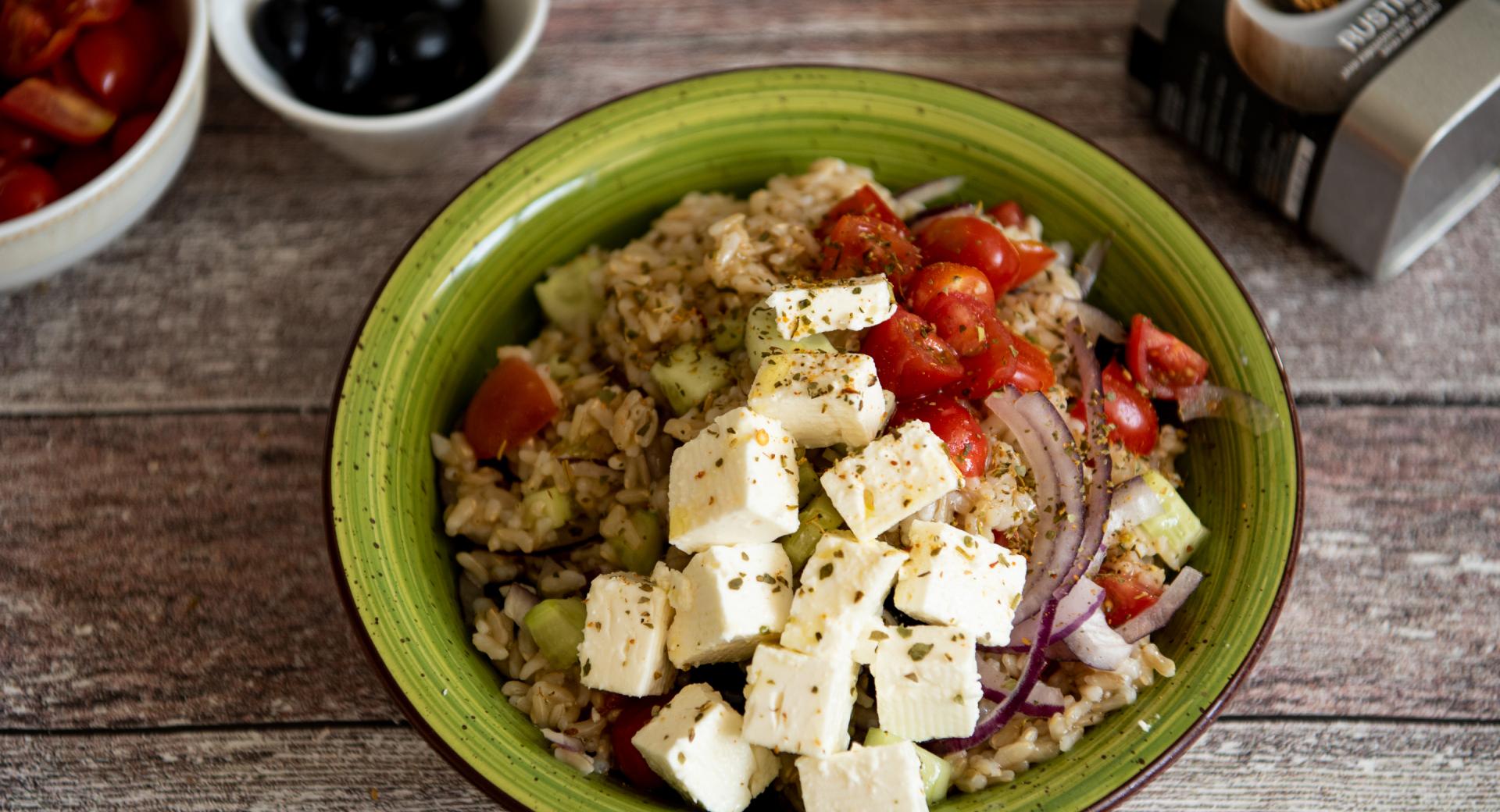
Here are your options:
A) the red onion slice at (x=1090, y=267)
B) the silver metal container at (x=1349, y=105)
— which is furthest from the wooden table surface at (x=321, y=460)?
the red onion slice at (x=1090, y=267)

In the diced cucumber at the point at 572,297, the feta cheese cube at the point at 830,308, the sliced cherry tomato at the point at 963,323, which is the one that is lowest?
the diced cucumber at the point at 572,297

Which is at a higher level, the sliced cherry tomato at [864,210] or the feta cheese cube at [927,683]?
the sliced cherry tomato at [864,210]

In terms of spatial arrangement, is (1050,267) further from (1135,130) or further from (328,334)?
(328,334)

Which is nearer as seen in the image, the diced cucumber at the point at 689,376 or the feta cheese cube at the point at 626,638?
the feta cheese cube at the point at 626,638

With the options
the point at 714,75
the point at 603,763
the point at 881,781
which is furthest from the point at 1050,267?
the point at 603,763

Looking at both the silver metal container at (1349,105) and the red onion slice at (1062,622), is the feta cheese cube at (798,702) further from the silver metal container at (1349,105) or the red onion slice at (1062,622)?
the silver metal container at (1349,105)

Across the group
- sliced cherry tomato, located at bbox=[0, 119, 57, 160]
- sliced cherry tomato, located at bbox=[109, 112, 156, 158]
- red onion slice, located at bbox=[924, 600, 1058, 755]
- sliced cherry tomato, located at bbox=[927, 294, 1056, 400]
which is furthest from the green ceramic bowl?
sliced cherry tomato, located at bbox=[0, 119, 57, 160]

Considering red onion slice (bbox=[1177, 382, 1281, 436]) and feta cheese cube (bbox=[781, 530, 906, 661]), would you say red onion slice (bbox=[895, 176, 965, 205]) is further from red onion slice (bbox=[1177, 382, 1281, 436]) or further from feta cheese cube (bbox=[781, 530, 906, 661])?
feta cheese cube (bbox=[781, 530, 906, 661])

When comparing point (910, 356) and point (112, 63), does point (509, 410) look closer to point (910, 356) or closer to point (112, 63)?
point (910, 356)
